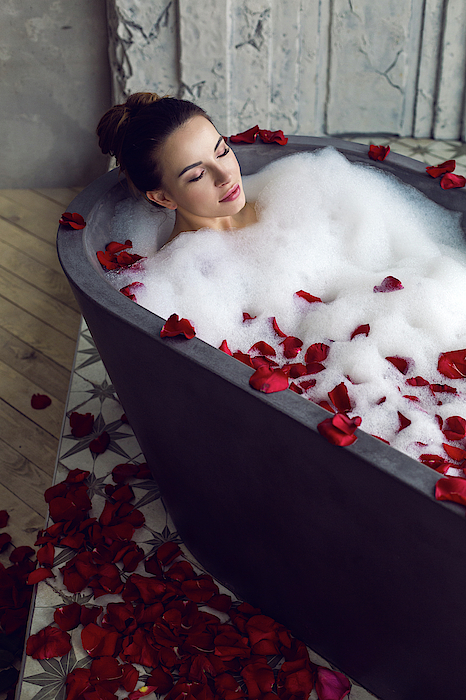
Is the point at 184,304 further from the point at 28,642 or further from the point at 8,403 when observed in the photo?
the point at 8,403

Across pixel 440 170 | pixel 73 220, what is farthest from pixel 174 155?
pixel 440 170

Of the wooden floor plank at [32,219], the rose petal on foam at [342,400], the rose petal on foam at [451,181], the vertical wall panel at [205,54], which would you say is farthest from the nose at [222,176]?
the wooden floor plank at [32,219]

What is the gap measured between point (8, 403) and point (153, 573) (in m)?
0.95

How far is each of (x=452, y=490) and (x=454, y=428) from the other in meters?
0.33

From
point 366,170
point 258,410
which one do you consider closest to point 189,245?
point 366,170

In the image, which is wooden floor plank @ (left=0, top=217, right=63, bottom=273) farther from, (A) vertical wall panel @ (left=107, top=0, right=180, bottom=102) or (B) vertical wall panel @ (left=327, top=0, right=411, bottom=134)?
(B) vertical wall panel @ (left=327, top=0, right=411, bottom=134)

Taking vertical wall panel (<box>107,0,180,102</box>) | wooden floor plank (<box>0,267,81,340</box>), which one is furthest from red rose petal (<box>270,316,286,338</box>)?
vertical wall panel (<box>107,0,180,102</box>)

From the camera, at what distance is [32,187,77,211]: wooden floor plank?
327 centimetres

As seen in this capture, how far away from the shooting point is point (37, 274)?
2832mm

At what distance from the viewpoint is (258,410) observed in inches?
42.8

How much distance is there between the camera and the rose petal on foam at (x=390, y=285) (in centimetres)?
158

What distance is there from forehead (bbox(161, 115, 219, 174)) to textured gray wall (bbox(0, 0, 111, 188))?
5.26ft

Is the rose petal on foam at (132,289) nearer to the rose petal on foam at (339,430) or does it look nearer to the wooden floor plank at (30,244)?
the rose petal on foam at (339,430)

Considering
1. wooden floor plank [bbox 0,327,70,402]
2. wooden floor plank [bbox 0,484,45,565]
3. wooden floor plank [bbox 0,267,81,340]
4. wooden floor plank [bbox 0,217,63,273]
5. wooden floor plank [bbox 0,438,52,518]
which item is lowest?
wooden floor plank [bbox 0,484,45,565]
